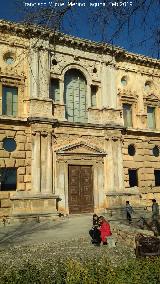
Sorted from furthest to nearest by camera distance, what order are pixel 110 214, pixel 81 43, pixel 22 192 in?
pixel 81 43 → pixel 110 214 → pixel 22 192

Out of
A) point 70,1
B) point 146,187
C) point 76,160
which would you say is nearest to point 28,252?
point 70,1

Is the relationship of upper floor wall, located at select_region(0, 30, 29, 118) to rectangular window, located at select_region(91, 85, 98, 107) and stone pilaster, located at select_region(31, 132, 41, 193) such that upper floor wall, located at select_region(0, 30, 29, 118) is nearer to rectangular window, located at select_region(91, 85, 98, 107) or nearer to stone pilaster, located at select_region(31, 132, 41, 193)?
stone pilaster, located at select_region(31, 132, 41, 193)

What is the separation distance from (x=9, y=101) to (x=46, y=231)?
8.81 meters

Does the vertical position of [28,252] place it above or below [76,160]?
below

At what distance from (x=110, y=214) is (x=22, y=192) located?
593 cm

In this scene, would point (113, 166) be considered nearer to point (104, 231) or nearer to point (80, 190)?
point (80, 190)

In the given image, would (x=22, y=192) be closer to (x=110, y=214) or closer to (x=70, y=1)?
(x=110, y=214)

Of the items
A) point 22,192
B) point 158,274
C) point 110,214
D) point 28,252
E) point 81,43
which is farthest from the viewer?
point 81,43

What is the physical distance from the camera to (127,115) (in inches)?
1005

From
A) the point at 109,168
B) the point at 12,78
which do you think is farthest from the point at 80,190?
the point at 12,78

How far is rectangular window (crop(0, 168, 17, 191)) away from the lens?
19578 millimetres

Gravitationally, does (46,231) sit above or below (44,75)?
below

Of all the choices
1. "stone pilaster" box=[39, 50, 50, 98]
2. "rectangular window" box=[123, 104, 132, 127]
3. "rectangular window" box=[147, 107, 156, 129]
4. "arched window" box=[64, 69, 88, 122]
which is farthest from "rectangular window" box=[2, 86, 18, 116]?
"rectangular window" box=[147, 107, 156, 129]

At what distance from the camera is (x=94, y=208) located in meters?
22.1
